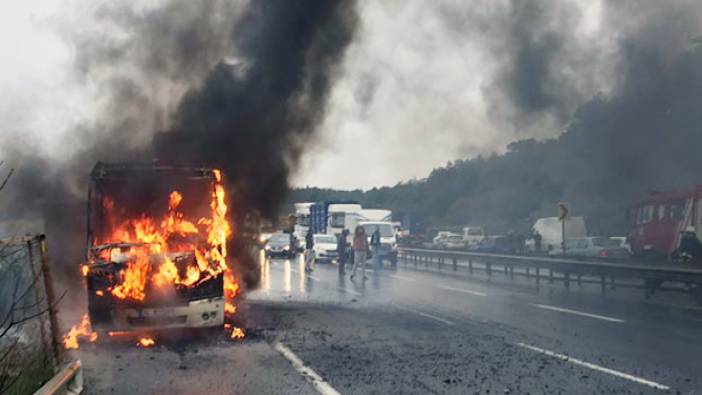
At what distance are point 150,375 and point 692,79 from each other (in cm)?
4025

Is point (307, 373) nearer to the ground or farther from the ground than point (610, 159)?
nearer to the ground

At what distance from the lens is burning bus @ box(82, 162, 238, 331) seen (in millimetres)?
11000

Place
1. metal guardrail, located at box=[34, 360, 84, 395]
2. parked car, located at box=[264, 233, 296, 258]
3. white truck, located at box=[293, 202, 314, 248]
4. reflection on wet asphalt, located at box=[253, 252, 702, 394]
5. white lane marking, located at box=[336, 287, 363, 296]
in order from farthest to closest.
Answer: white truck, located at box=[293, 202, 314, 248], parked car, located at box=[264, 233, 296, 258], white lane marking, located at box=[336, 287, 363, 296], reflection on wet asphalt, located at box=[253, 252, 702, 394], metal guardrail, located at box=[34, 360, 84, 395]

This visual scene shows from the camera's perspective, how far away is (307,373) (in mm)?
8508

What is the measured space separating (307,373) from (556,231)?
37505 mm

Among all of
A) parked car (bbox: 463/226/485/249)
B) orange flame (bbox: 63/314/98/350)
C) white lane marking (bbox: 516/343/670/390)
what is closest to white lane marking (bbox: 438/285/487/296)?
white lane marking (bbox: 516/343/670/390)

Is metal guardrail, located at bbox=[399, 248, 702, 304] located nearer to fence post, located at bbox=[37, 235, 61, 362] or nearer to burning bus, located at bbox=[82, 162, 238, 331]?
burning bus, located at bbox=[82, 162, 238, 331]

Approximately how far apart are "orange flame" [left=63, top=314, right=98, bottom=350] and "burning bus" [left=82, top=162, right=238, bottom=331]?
0.47m

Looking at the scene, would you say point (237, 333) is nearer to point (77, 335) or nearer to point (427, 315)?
point (77, 335)

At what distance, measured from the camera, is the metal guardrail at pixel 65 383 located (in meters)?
5.81

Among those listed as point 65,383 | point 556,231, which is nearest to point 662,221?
point 556,231

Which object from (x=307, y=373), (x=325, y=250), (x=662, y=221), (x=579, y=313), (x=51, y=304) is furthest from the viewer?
(x=325, y=250)

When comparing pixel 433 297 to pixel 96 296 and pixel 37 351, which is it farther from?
pixel 37 351

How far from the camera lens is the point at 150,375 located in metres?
8.56
